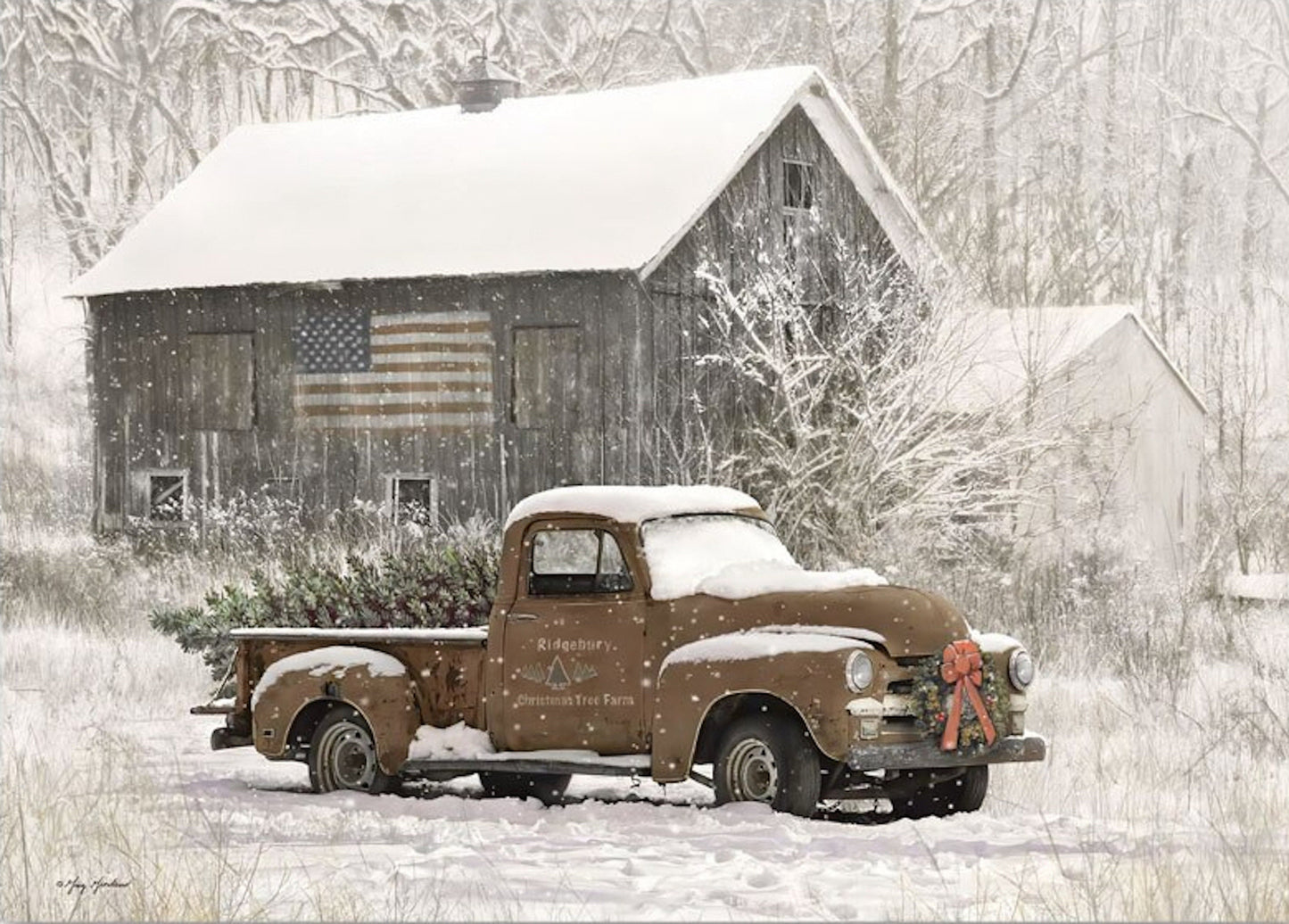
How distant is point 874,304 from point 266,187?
942 centimetres

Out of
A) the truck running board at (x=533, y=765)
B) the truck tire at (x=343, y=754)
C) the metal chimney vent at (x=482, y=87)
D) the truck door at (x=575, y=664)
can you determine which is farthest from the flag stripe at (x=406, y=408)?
the truck door at (x=575, y=664)

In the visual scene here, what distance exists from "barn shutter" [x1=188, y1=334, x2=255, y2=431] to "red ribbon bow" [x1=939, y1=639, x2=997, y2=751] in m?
16.7

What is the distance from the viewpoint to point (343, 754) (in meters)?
10.9

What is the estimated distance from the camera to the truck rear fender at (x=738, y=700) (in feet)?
29.8

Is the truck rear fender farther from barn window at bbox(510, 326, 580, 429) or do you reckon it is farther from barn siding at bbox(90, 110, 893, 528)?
barn window at bbox(510, 326, 580, 429)

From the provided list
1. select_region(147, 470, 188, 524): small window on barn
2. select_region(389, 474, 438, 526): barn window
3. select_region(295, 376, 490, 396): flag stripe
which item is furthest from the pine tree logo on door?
select_region(147, 470, 188, 524): small window on barn

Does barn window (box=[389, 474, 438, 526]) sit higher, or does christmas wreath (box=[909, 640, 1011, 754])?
barn window (box=[389, 474, 438, 526])

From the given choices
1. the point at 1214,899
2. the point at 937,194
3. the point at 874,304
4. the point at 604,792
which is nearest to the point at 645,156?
the point at 874,304

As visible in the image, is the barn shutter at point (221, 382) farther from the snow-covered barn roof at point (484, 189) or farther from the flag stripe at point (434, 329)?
the flag stripe at point (434, 329)

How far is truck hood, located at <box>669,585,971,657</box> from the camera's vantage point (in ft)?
31.0

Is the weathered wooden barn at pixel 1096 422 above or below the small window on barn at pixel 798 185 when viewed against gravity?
below

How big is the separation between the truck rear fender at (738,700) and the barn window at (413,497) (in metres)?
13.2

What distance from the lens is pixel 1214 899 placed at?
7703mm
